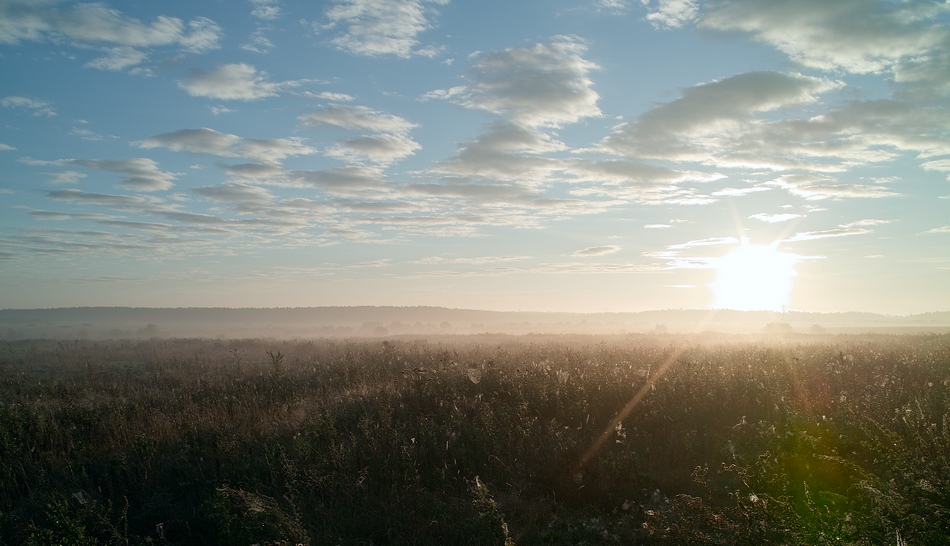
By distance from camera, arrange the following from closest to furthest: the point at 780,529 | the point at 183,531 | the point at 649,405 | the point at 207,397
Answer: the point at 780,529 → the point at 183,531 → the point at 649,405 → the point at 207,397

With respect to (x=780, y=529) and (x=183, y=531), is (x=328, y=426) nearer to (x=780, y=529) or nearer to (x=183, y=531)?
(x=183, y=531)

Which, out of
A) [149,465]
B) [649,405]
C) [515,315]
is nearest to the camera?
[149,465]

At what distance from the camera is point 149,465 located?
286 inches

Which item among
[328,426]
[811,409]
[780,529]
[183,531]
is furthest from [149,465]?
[811,409]

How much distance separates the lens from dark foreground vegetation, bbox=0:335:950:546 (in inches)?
214

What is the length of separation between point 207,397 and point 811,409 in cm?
1126

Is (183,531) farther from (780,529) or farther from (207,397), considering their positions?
(780,529)

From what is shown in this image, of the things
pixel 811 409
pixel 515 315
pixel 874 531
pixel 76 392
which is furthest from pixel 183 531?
pixel 515 315

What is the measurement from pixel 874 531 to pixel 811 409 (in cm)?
544

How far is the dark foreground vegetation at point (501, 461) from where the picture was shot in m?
5.45

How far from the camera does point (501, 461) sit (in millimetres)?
7094

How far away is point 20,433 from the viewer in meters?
7.88

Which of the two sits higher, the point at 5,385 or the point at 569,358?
the point at 569,358

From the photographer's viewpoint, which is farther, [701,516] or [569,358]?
[569,358]
